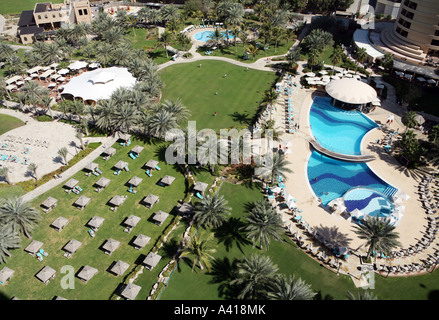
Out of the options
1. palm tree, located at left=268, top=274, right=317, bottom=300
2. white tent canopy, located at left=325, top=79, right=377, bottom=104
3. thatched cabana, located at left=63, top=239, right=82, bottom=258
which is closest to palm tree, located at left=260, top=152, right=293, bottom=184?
palm tree, located at left=268, top=274, right=317, bottom=300

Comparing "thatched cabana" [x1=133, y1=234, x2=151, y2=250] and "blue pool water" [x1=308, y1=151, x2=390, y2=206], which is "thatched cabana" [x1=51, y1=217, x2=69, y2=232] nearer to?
"thatched cabana" [x1=133, y1=234, x2=151, y2=250]

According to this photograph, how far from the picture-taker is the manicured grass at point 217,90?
6988 cm

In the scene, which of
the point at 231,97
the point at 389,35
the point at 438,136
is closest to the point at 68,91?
the point at 231,97

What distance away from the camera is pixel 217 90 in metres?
79.8

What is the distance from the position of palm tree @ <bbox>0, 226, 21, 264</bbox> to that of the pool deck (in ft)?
128

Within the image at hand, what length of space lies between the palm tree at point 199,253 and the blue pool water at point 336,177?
21.5m

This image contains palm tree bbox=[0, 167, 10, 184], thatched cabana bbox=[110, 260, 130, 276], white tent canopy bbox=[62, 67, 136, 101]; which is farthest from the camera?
white tent canopy bbox=[62, 67, 136, 101]

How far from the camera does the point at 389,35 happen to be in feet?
304

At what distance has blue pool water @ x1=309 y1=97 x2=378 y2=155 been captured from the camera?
62.8m

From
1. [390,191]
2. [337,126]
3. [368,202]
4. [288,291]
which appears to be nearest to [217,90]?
[337,126]

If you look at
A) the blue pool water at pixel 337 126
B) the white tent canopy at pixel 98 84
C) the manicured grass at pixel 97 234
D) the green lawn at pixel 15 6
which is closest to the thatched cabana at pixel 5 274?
the manicured grass at pixel 97 234

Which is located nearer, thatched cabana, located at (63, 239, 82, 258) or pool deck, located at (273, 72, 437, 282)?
thatched cabana, located at (63, 239, 82, 258)

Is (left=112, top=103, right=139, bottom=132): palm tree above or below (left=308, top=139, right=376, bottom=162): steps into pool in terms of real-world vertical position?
above

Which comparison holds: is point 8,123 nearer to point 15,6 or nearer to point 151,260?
point 151,260
